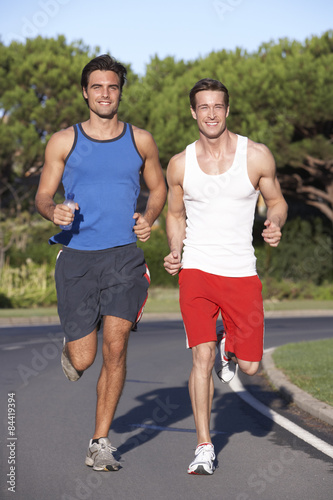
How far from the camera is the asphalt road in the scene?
515 cm

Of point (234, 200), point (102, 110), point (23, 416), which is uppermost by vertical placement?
point (102, 110)

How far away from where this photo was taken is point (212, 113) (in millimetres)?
5801

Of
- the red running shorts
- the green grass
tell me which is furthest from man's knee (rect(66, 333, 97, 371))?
the green grass

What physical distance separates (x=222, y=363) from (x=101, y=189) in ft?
5.31

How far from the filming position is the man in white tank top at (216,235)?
5.71 metres

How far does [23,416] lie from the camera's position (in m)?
7.66

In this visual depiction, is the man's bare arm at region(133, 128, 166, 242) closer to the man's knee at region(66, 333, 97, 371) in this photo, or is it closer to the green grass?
the man's knee at region(66, 333, 97, 371)

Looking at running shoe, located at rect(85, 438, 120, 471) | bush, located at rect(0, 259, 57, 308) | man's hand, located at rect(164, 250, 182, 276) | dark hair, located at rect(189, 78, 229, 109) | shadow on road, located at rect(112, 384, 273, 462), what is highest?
dark hair, located at rect(189, 78, 229, 109)

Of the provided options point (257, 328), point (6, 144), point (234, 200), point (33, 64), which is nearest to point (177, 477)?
point (257, 328)

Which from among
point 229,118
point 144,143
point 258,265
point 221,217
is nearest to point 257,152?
point 221,217

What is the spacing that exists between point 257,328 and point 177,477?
3.70 ft

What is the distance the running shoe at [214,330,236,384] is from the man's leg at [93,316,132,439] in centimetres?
83

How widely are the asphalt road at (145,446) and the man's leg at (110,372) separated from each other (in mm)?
342

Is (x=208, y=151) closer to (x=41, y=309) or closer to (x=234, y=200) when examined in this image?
(x=234, y=200)
